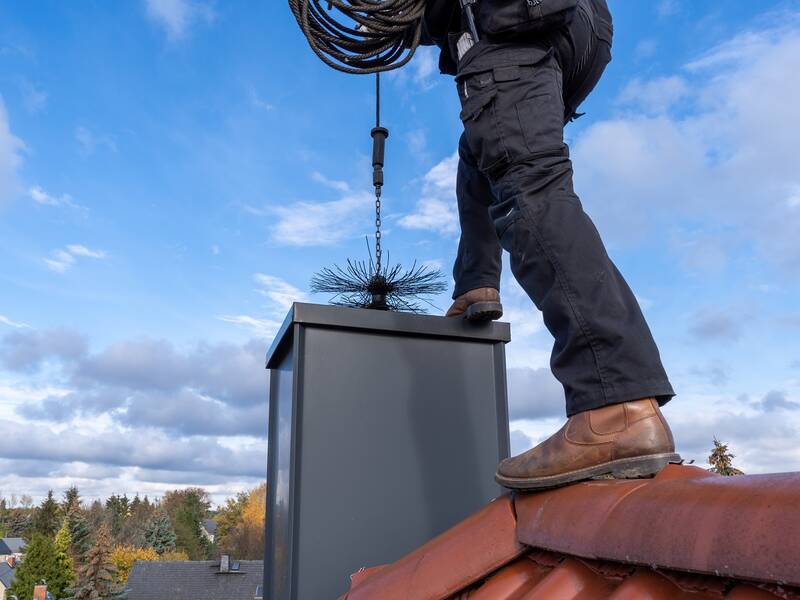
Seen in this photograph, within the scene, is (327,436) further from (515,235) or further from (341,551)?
(515,235)

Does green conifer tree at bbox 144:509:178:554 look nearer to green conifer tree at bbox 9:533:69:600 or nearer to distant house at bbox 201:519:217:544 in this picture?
distant house at bbox 201:519:217:544

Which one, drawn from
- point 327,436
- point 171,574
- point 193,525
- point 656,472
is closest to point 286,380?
point 327,436

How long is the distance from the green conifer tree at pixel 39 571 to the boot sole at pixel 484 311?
41.9m

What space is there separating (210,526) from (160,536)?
73.2ft

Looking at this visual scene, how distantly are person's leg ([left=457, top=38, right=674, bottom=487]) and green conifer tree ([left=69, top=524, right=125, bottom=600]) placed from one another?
31970mm

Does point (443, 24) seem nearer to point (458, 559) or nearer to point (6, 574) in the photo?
point (458, 559)

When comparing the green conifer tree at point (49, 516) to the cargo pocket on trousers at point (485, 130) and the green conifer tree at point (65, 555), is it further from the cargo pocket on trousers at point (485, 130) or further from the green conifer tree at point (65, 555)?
the cargo pocket on trousers at point (485, 130)

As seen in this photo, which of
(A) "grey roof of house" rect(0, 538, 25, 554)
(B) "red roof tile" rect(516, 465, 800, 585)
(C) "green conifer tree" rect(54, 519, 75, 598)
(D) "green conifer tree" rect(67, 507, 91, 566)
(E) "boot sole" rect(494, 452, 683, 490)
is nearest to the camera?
(B) "red roof tile" rect(516, 465, 800, 585)

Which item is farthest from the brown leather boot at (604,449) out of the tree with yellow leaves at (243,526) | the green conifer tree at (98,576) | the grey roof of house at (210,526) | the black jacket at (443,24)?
the grey roof of house at (210,526)

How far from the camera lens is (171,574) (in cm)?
3600

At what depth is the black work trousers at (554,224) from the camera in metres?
1.26

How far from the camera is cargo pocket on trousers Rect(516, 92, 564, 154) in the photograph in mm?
1464

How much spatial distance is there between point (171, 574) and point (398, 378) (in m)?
38.8

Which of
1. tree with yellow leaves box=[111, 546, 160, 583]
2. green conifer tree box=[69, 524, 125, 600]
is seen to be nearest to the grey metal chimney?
green conifer tree box=[69, 524, 125, 600]
